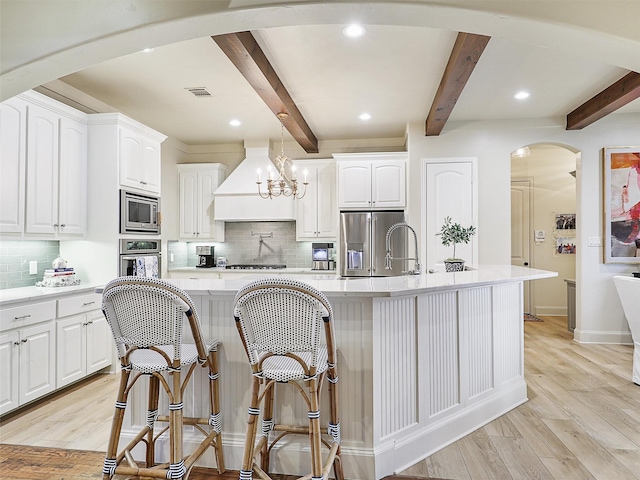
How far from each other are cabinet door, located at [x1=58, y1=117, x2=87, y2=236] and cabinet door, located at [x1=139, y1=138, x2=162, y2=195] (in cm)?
59

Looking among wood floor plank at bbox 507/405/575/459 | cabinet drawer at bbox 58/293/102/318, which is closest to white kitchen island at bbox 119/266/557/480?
wood floor plank at bbox 507/405/575/459

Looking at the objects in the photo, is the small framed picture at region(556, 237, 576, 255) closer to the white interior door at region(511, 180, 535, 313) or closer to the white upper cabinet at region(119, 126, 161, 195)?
the white interior door at region(511, 180, 535, 313)

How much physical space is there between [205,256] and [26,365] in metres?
3.24

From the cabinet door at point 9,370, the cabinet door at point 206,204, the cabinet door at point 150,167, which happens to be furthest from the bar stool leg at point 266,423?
the cabinet door at point 206,204

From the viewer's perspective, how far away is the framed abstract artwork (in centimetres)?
478

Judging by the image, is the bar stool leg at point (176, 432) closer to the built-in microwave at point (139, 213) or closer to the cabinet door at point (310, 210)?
the built-in microwave at point (139, 213)

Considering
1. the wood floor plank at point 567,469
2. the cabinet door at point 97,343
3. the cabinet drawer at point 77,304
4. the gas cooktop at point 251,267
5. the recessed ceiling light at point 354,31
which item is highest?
the recessed ceiling light at point 354,31

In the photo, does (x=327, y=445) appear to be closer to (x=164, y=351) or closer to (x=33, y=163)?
(x=164, y=351)

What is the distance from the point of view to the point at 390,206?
5258 mm

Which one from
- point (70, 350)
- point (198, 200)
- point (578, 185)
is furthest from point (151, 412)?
point (578, 185)

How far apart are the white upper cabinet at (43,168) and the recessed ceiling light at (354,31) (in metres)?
2.53

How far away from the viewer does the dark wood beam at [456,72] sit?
2.76 metres

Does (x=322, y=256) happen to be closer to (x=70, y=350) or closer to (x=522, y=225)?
(x=70, y=350)

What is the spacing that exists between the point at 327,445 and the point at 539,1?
220 centimetres
